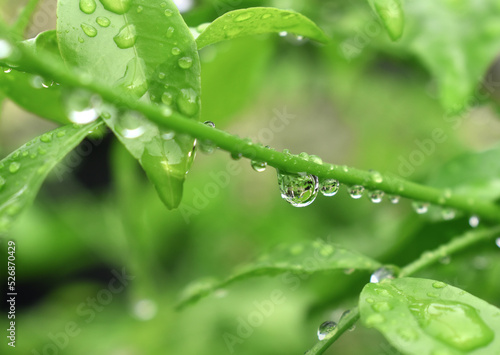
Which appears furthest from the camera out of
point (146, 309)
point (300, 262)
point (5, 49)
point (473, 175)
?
point (146, 309)

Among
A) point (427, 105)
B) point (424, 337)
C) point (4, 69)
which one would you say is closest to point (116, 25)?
point (4, 69)

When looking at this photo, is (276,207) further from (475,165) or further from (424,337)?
(424,337)

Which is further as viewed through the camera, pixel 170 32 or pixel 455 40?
pixel 455 40

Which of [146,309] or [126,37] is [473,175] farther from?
[146,309]

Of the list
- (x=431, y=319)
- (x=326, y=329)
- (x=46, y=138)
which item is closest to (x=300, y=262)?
(x=326, y=329)

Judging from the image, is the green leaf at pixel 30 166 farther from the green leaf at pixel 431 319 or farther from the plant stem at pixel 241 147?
the green leaf at pixel 431 319

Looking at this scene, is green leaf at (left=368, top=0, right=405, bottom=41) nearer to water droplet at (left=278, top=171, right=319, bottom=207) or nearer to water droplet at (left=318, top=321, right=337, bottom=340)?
water droplet at (left=278, top=171, right=319, bottom=207)

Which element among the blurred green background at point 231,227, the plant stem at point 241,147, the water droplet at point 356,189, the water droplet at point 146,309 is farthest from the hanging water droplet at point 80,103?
the water droplet at point 146,309
